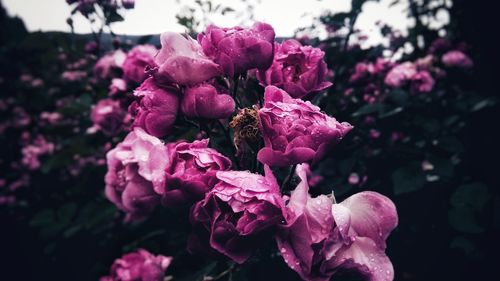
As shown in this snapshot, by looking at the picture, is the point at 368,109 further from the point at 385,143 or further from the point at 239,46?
the point at 239,46

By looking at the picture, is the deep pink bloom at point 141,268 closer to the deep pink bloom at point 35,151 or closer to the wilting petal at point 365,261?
the wilting petal at point 365,261

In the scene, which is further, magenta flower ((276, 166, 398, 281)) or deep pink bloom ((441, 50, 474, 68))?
deep pink bloom ((441, 50, 474, 68))

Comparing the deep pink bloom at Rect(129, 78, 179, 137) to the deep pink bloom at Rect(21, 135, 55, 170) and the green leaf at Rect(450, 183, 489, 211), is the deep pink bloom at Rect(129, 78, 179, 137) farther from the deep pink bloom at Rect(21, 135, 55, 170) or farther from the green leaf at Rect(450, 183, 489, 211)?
the deep pink bloom at Rect(21, 135, 55, 170)

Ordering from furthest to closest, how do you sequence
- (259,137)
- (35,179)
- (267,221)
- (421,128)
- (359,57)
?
(35,179), (421,128), (359,57), (259,137), (267,221)

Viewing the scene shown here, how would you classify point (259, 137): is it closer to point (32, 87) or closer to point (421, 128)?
point (421, 128)

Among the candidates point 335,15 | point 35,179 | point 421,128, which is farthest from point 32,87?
point 421,128

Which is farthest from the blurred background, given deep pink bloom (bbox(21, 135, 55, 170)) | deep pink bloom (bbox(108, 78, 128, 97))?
deep pink bloom (bbox(21, 135, 55, 170))
